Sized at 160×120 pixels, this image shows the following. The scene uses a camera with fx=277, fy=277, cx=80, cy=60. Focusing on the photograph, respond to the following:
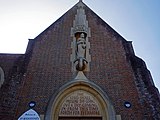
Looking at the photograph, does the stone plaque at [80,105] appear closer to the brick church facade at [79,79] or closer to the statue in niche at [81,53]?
the brick church facade at [79,79]

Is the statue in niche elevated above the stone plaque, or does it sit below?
above

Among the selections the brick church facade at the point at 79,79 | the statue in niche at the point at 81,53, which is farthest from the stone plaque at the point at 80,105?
the statue in niche at the point at 81,53

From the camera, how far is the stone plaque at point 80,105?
34.8ft

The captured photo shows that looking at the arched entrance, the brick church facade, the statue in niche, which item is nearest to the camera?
the arched entrance

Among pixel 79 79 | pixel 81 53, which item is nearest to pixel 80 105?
pixel 79 79

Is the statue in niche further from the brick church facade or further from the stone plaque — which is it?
the stone plaque

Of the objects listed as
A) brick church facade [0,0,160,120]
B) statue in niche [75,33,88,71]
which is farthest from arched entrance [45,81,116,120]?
statue in niche [75,33,88,71]

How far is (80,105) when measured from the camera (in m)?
10.8

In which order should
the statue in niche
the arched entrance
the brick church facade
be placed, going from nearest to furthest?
the arched entrance
the brick church facade
the statue in niche

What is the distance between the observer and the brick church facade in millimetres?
10695

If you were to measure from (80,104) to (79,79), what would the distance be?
3.77 ft

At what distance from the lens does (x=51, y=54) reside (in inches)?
520

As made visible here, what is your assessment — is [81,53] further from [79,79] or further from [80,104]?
[80,104]

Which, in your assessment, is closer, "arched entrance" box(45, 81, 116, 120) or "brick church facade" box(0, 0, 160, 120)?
"arched entrance" box(45, 81, 116, 120)
